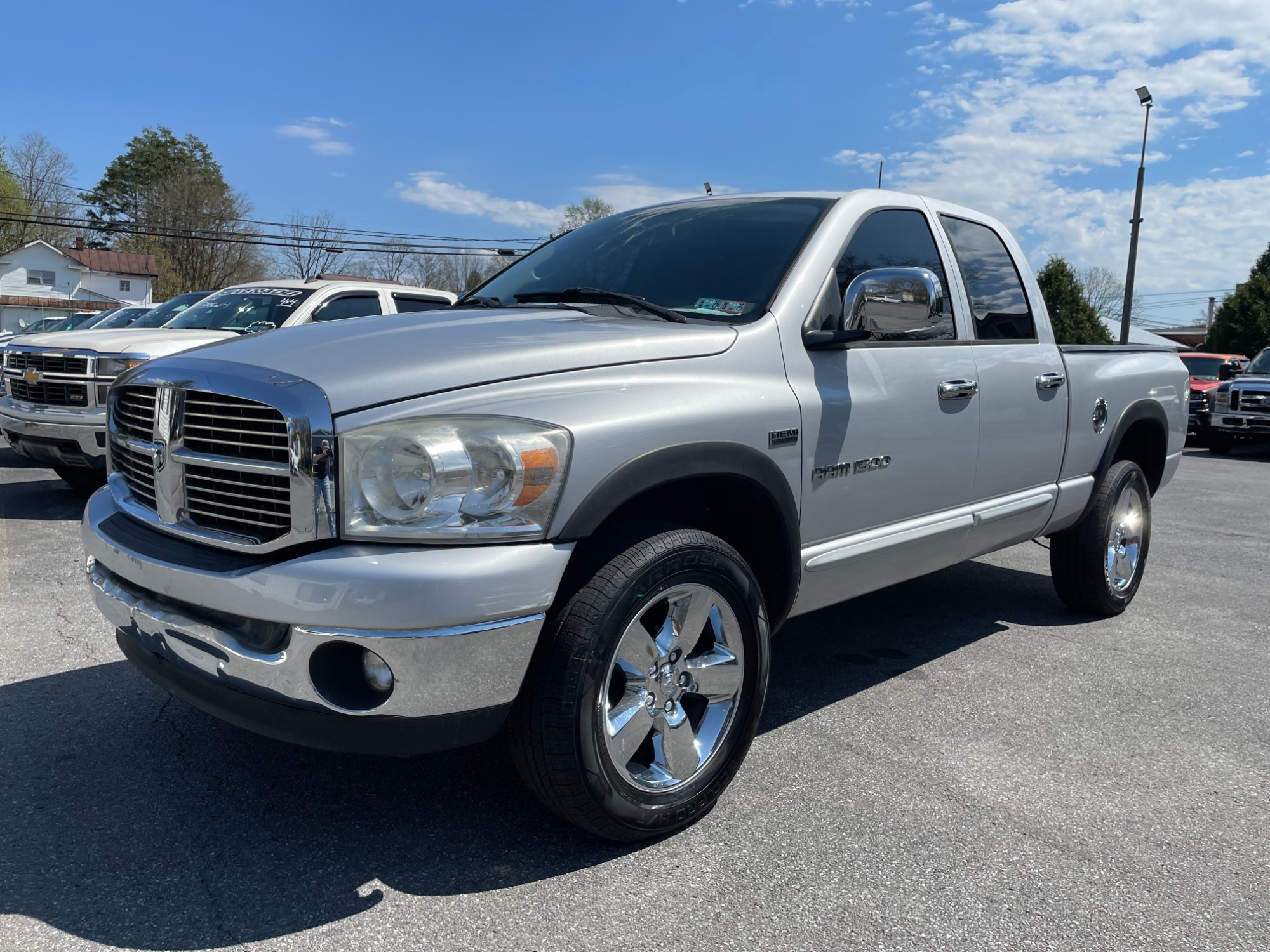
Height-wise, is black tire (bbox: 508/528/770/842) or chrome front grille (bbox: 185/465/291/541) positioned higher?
chrome front grille (bbox: 185/465/291/541)

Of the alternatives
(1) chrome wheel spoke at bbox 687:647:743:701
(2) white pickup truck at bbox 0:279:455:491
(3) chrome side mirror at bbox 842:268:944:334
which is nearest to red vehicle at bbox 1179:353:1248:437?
(2) white pickup truck at bbox 0:279:455:491

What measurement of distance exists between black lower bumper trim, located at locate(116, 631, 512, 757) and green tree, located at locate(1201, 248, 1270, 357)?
44.9 m

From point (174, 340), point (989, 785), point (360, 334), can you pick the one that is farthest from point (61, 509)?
point (989, 785)

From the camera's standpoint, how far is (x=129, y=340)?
7793mm

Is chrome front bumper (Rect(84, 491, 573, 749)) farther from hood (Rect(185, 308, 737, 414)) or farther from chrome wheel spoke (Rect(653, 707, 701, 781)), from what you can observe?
chrome wheel spoke (Rect(653, 707, 701, 781))

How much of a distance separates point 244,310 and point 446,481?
7389 mm

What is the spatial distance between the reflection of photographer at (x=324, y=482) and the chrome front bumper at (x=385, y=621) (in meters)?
0.09

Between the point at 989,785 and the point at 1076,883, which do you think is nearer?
the point at 1076,883

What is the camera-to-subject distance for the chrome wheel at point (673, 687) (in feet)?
8.46

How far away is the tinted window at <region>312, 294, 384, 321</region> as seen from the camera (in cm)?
850

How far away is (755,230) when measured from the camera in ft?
11.5

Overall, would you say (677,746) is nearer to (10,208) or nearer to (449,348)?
(449,348)

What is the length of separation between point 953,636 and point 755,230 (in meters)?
2.40

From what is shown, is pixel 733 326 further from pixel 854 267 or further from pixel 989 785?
pixel 989 785
